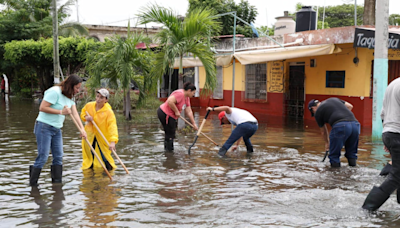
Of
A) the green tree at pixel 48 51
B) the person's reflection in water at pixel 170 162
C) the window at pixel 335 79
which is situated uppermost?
the green tree at pixel 48 51

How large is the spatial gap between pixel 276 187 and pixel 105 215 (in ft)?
8.21

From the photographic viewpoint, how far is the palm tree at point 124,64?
533 inches

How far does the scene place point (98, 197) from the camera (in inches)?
232

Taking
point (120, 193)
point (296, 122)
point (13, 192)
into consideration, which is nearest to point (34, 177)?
point (13, 192)

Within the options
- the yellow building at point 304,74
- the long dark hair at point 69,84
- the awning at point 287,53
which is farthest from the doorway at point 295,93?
the long dark hair at point 69,84

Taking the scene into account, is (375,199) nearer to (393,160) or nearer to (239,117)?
(393,160)

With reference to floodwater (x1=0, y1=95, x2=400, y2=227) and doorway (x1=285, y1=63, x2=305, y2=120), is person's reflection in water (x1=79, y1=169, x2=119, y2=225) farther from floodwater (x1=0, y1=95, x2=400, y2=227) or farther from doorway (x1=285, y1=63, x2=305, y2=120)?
doorway (x1=285, y1=63, x2=305, y2=120)

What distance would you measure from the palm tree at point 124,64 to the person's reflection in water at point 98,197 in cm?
645

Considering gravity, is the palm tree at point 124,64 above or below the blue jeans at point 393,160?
above

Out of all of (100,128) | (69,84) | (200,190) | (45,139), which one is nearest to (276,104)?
(100,128)

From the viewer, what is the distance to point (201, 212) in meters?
5.25

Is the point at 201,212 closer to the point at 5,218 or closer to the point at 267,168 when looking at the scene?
the point at 5,218

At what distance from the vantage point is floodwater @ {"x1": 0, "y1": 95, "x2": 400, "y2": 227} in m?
4.96

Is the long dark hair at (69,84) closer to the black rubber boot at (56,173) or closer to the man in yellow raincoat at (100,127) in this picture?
the man in yellow raincoat at (100,127)
